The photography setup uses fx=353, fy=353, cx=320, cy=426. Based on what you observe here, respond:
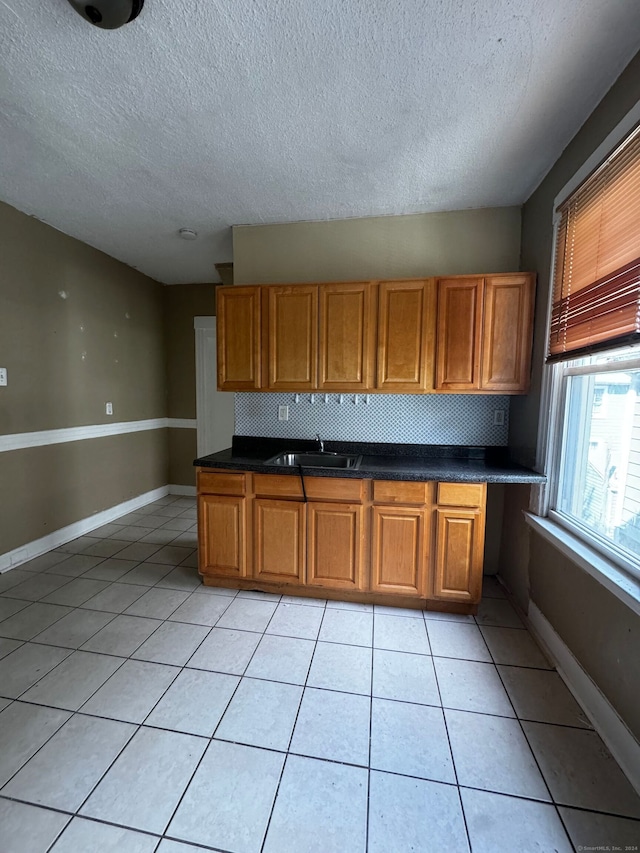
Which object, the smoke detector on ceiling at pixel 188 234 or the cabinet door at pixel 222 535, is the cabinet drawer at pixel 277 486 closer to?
the cabinet door at pixel 222 535

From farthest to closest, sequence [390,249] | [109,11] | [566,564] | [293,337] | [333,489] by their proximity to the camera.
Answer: [390,249] < [293,337] < [333,489] < [566,564] < [109,11]

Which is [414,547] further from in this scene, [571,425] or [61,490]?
[61,490]

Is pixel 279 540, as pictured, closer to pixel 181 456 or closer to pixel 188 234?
pixel 188 234

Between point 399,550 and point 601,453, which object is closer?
point 601,453

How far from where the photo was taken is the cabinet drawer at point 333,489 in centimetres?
215

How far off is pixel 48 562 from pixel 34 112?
9.21ft

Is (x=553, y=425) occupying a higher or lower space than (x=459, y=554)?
higher

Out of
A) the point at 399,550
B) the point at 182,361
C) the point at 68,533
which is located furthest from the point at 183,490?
the point at 399,550

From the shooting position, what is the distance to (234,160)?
1.94m

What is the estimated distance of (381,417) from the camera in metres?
2.64

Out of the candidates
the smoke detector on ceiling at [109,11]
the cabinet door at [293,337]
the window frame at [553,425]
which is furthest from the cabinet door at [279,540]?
the smoke detector on ceiling at [109,11]

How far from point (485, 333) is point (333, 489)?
136cm

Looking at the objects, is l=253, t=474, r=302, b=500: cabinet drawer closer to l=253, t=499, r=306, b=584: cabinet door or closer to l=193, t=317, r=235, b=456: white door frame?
l=253, t=499, r=306, b=584: cabinet door

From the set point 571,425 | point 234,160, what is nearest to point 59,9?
point 234,160
